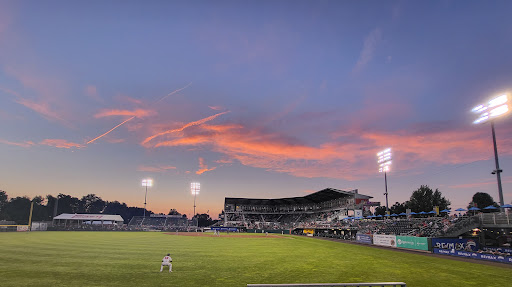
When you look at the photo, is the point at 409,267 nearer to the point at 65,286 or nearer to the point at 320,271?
the point at 320,271

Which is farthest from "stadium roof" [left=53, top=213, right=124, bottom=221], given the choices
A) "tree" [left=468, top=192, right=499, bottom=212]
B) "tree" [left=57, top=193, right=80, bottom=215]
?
"tree" [left=468, top=192, right=499, bottom=212]

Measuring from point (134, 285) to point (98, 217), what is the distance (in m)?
98.9

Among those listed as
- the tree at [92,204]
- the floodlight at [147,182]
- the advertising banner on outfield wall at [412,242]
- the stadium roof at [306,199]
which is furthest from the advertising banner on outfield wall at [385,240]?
the tree at [92,204]

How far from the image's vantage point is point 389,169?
190ft

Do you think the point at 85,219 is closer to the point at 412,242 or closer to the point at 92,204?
the point at 412,242

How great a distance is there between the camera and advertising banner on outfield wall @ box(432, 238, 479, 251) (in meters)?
29.5

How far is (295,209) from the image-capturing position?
384ft

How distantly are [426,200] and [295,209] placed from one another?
47.0 meters

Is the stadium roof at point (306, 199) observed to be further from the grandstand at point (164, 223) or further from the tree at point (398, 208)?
the tree at point (398, 208)

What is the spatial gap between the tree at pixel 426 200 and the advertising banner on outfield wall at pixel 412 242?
7096 cm

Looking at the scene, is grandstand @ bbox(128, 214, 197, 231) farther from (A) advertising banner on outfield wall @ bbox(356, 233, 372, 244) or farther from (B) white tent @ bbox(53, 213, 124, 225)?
(A) advertising banner on outfield wall @ bbox(356, 233, 372, 244)

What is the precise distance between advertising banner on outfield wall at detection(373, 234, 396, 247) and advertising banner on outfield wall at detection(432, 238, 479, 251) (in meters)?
7.74

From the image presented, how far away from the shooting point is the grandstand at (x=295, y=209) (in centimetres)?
8319

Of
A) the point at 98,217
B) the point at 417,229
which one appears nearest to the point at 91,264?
the point at 417,229
